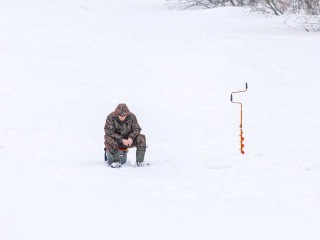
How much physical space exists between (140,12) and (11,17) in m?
5.81

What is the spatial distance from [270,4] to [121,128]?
61.0ft

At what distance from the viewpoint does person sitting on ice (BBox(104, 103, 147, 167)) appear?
9.98 metres

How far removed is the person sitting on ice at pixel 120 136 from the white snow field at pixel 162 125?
23cm

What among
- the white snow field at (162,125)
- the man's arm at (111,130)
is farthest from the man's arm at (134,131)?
the white snow field at (162,125)

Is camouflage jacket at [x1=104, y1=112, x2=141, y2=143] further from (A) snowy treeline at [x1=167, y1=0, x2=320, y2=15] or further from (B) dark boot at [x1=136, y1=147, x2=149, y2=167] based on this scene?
(A) snowy treeline at [x1=167, y1=0, x2=320, y2=15]

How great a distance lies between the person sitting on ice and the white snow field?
0.23 m

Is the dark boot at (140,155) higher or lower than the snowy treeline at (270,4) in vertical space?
lower

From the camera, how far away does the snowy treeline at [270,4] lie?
2522 centimetres

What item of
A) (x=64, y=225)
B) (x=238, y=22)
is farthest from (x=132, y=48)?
(x=64, y=225)

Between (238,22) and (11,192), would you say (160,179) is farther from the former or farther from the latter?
(238,22)

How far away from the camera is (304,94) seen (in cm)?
1698

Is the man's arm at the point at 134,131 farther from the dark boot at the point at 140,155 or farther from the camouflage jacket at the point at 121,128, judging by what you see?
Answer: the dark boot at the point at 140,155

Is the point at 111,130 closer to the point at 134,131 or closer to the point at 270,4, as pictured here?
the point at 134,131

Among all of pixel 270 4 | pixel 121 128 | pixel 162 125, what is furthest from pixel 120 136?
pixel 270 4
